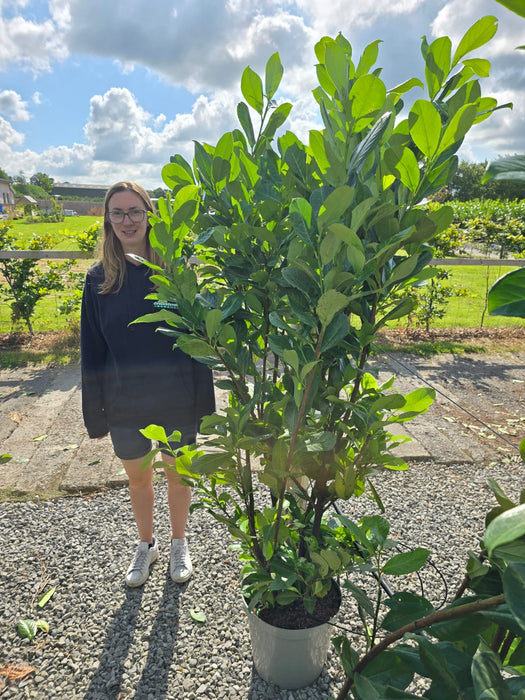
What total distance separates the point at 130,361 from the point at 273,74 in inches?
63.1

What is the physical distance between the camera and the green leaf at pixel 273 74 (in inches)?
45.5

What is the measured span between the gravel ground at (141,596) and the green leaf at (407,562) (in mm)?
384

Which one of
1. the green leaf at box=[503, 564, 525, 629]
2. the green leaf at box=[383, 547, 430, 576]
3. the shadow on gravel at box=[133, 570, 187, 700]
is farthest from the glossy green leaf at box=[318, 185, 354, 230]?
the shadow on gravel at box=[133, 570, 187, 700]

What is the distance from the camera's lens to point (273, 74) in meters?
1.16

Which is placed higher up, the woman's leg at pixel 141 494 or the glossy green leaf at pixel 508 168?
the glossy green leaf at pixel 508 168

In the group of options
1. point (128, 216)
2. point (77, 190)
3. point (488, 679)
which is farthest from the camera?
point (77, 190)

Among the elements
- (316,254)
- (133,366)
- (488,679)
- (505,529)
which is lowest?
(133,366)

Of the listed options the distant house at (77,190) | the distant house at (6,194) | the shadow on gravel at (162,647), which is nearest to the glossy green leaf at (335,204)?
the shadow on gravel at (162,647)

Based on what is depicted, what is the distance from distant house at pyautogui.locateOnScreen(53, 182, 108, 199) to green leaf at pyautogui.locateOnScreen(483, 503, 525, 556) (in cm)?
11037

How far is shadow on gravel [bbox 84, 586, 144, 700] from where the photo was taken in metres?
1.93

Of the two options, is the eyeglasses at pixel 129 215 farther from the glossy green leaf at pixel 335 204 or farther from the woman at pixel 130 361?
the glossy green leaf at pixel 335 204

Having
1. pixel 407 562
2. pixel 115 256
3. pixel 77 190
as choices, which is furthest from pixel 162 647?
pixel 77 190

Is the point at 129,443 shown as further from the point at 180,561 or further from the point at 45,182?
the point at 45,182

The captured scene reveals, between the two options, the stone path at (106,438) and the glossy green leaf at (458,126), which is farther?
the stone path at (106,438)
